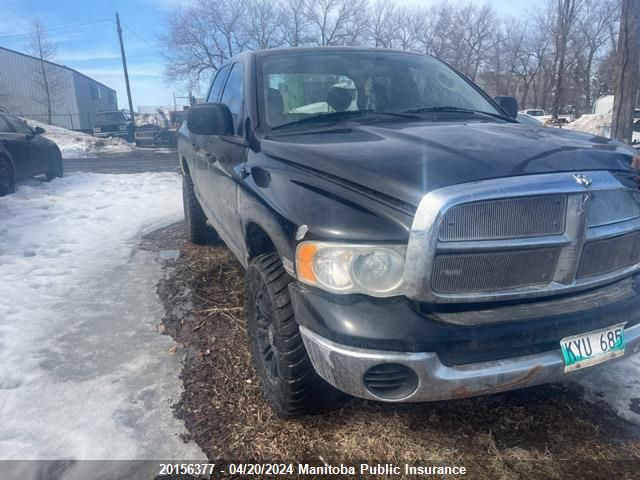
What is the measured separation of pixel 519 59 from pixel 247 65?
54502 mm

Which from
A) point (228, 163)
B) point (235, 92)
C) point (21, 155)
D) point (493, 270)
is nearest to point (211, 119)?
point (228, 163)

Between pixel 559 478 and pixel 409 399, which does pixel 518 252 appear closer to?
pixel 409 399

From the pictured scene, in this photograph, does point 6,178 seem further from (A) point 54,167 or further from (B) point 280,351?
(B) point 280,351

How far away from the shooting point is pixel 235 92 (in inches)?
143

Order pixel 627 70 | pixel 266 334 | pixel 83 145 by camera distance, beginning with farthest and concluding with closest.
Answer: pixel 83 145, pixel 627 70, pixel 266 334

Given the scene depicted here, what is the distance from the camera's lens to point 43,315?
3748mm

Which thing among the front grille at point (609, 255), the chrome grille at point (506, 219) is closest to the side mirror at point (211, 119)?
the chrome grille at point (506, 219)

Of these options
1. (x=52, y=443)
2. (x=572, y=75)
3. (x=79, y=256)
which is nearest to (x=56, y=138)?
(x=79, y=256)

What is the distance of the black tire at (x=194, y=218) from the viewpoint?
213 inches

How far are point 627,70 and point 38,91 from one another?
1735 inches

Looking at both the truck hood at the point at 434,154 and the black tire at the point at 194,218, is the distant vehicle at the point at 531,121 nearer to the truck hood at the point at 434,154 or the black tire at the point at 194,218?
the truck hood at the point at 434,154

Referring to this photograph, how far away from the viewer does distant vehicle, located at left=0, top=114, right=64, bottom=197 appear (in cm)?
865

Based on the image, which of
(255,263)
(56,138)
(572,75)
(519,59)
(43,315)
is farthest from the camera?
(519,59)

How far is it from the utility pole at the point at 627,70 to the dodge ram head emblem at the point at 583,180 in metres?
5.03
